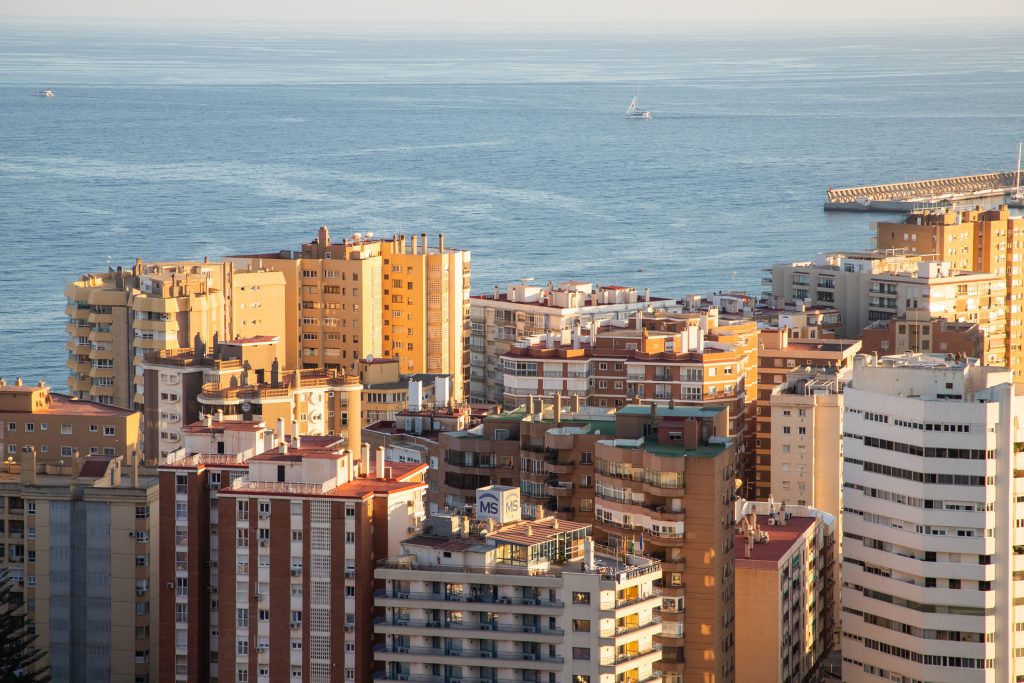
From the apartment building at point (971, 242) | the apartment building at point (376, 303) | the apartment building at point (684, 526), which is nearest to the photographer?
the apartment building at point (684, 526)

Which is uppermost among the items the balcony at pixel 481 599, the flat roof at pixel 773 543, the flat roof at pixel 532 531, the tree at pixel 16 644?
the flat roof at pixel 532 531

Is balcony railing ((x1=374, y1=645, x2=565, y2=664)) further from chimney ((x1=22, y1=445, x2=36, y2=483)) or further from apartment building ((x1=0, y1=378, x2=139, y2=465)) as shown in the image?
apartment building ((x1=0, y1=378, x2=139, y2=465))

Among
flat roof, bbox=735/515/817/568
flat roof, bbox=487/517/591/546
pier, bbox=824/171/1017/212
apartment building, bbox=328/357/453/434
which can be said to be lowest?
flat roof, bbox=735/515/817/568

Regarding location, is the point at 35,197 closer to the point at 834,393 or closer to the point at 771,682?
the point at 834,393

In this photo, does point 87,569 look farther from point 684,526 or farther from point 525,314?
point 525,314

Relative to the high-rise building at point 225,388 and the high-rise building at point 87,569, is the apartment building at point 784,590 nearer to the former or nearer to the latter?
the high-rise building at point 87,569

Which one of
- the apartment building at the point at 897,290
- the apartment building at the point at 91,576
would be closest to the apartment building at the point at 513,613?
the apartment building at the point at 91,576

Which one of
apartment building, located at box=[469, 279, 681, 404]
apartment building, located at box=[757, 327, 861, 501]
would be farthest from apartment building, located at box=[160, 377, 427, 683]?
apartment building, located at box=[469, 279, 681, 404]

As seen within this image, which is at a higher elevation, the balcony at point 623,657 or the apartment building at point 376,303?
the apartment building at point 376,303
